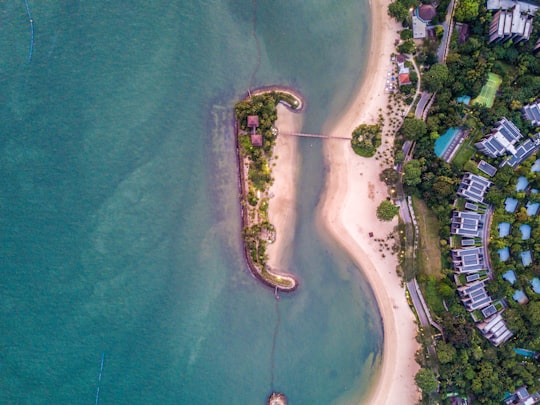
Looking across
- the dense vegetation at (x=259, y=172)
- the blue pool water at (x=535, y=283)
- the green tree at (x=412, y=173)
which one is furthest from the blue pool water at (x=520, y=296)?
the dense vegetation at (x=259, y=172)

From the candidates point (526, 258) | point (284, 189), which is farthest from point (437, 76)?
point (526, 258)

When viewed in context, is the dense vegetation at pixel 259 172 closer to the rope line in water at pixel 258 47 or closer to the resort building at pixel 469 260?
the rope line in water at pixel 258 47

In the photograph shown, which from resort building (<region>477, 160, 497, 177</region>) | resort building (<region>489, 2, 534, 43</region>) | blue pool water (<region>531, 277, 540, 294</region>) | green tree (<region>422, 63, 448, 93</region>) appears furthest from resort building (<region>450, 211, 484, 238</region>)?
resort building (<region>489, 2, 534, 43</region>)

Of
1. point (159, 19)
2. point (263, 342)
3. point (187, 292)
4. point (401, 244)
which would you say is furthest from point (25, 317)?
point (401, 244)

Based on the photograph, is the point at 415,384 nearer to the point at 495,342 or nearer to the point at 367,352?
the point at 367,352

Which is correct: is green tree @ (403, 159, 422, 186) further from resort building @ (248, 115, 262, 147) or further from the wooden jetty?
the wooden jetty

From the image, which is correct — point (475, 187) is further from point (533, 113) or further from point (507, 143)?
point (533, 113)
